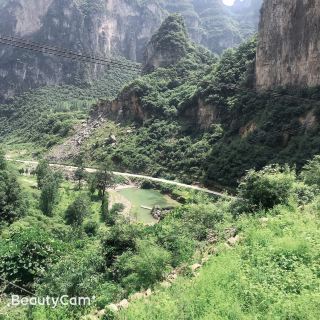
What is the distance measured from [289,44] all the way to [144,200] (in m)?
27.5

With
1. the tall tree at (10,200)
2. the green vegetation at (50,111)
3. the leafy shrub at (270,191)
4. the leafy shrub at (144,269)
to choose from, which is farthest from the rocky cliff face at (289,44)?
the leafy shrub at (144,269)

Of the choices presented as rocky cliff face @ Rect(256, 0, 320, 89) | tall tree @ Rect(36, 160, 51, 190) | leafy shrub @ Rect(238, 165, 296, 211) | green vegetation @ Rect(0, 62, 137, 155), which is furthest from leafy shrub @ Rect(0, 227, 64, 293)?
green vegetation @ Rect(0, 62, 137, 155)

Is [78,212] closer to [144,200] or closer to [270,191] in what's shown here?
[144,200]

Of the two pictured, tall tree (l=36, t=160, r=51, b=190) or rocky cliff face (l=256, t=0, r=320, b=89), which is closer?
tall tree (l=36, t=160, r=51, b=190)

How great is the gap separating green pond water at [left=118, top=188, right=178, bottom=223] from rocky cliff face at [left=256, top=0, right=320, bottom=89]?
70.4ft

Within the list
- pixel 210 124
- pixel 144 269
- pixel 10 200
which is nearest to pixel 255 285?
pixel 144 269

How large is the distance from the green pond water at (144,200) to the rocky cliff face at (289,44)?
21443 mm

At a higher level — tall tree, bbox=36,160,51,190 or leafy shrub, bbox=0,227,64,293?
leafy shrub, bbox=0,227,64,293

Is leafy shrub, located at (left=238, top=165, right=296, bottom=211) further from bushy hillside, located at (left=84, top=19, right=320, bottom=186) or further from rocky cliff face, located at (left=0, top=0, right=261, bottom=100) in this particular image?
rocky cliff face, located at (left=0, top=0, right=261, bottom=100)

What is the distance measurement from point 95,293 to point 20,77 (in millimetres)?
154057

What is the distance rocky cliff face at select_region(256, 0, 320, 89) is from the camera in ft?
175

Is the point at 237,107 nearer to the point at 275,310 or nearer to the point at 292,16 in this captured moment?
the point at 292,16

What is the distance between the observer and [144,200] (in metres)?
55.0

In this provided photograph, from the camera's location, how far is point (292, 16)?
57.8 meters
